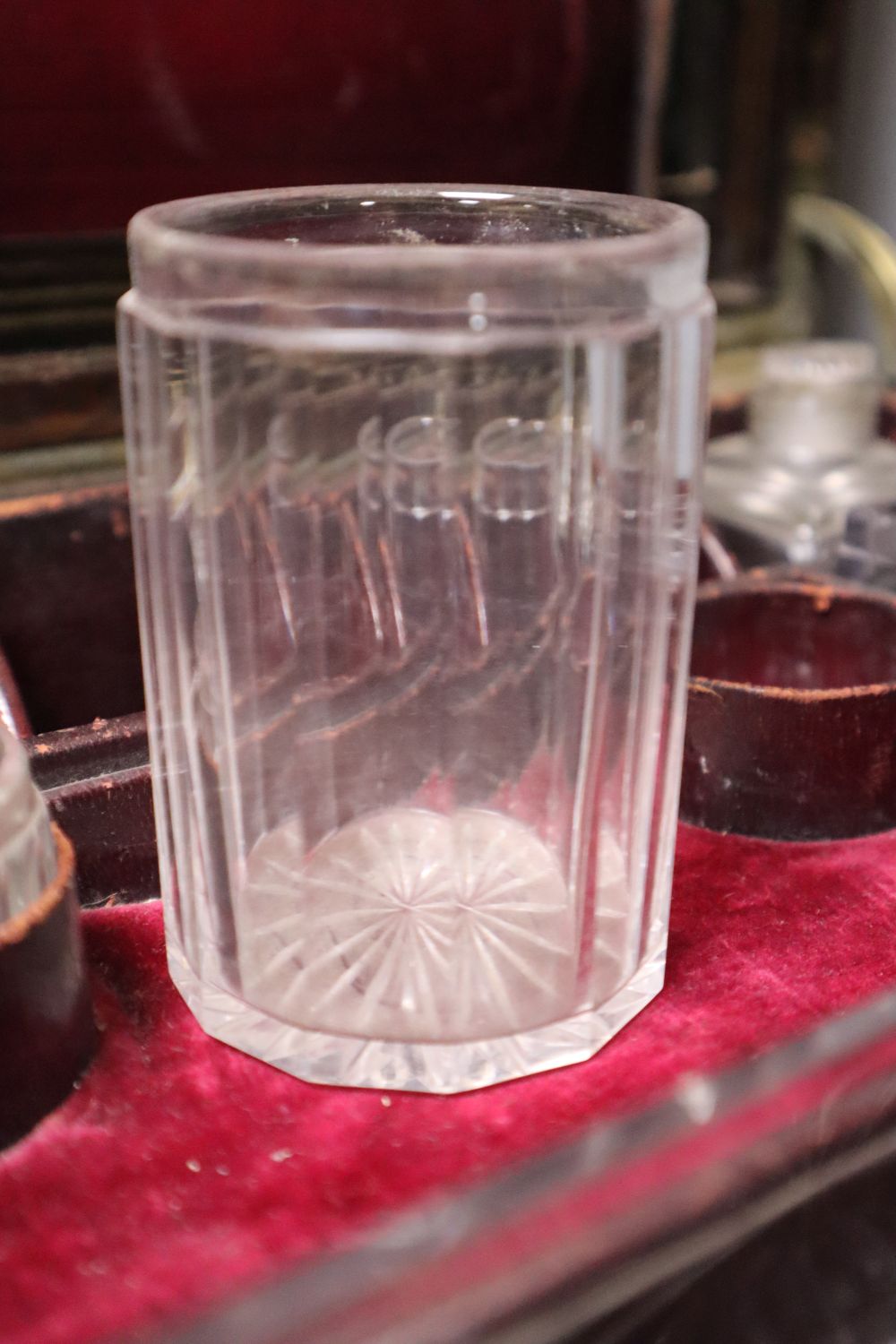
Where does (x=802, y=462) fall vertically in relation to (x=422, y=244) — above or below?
below

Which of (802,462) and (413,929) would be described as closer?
(413,929)

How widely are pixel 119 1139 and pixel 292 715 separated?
0.12 metres

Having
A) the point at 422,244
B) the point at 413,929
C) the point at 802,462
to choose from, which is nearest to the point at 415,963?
the point at 413,929

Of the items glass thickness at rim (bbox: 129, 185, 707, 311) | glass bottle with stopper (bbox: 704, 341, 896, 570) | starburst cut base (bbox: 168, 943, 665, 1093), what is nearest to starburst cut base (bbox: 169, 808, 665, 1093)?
starburst cut base (bbox: 168, 943, 665, 1093)

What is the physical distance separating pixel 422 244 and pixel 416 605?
10cm

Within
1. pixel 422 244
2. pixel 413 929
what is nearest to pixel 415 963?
pixel 413 929

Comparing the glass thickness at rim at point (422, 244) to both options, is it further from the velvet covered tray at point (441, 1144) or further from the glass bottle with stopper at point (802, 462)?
the glass bottle with stopper at point (802, 462)

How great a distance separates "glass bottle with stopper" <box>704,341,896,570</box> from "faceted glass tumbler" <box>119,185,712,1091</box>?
0.84ft

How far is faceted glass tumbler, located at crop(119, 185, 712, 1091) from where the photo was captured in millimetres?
252

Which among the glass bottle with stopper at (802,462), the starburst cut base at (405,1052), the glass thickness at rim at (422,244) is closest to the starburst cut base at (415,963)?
the starburst cut base at (405,1052)

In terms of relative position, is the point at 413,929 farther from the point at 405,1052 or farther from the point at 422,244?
the point at 422,244

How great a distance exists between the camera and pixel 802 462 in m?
0.62

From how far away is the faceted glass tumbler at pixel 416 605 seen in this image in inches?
9.9

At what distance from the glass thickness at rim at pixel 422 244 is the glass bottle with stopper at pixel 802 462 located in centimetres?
29
